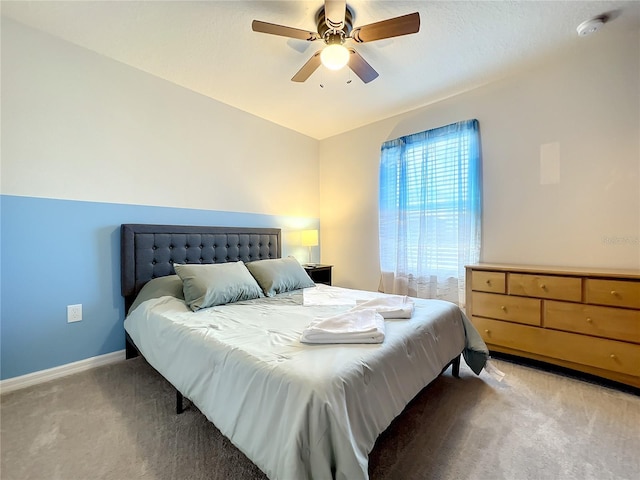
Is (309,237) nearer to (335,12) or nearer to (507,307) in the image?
(507,307)

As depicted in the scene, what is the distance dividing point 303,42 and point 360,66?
49 cm

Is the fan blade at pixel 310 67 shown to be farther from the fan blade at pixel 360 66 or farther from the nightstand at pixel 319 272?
the nightstand at pixel 319 272

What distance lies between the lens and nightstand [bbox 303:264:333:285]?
3.55 m

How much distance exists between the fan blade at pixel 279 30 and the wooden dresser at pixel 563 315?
7.22 ft

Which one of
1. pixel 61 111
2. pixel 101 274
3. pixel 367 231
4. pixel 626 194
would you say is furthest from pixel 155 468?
pixel 626 194

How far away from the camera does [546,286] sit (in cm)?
211

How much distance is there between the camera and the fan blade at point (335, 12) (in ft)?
5.01

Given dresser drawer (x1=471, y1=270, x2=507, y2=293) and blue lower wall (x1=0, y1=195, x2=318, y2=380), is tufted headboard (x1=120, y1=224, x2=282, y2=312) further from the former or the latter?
dresser drawer (x1=471, y1=270, x2=507, y2=293)

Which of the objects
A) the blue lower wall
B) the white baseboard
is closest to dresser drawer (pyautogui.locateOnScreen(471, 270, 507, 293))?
the blue lower wall

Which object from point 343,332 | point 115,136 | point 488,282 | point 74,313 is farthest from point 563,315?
point 115,136

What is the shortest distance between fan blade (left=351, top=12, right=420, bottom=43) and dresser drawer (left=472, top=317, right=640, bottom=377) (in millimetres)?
2271

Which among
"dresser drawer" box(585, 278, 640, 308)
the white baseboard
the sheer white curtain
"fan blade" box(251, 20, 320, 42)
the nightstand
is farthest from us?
the nightstand

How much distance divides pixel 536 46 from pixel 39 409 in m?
4.32

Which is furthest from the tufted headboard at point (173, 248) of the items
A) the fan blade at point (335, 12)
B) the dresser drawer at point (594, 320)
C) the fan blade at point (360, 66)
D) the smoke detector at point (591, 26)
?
the smoke detector at point (591, 26)
